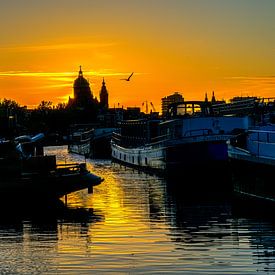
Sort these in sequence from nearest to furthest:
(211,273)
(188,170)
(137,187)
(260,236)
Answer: (211,273) < (260,236) < (137,187) < (188,170)

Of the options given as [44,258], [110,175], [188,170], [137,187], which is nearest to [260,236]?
[44,258]

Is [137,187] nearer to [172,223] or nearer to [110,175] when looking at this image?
[110,175]

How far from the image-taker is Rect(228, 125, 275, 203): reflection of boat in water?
39.6 m

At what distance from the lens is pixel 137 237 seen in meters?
32.6

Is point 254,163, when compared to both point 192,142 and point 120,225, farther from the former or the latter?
point 192,142

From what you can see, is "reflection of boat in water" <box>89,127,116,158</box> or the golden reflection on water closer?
the golden reflection on water

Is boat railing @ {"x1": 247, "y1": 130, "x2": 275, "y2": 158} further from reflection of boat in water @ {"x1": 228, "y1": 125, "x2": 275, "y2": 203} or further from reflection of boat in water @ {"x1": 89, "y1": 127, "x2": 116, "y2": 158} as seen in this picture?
reflection of boat in water @ {"x1": 89, "y1": 127, "x2": 116, "y2": 158}

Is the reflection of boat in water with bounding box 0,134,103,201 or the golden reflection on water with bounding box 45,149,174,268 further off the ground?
the reflection of boat in water with bounding box 0,134,103,201

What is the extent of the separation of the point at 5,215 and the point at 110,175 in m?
33.1

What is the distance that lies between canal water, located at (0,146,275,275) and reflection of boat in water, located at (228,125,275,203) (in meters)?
1.08

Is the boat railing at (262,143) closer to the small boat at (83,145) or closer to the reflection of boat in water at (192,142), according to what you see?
the reflection of boat in water at (192,142)

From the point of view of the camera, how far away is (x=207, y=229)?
113 ft

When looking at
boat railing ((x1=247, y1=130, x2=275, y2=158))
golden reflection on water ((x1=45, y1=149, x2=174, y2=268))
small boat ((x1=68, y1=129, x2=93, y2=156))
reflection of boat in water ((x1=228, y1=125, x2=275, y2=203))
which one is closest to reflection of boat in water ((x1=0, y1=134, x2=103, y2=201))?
golden reflection on water ((x1=45, y1=149, x2=174, y2=268))

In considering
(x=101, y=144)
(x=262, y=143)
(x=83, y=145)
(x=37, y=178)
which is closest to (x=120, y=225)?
(x=262, y=143)
